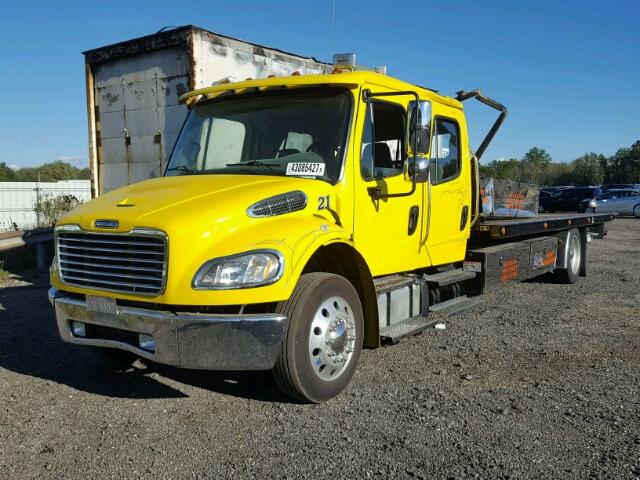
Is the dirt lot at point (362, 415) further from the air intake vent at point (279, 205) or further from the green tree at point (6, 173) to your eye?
the green tree at point (6, 173)

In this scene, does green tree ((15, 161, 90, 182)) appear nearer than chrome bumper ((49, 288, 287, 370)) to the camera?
No

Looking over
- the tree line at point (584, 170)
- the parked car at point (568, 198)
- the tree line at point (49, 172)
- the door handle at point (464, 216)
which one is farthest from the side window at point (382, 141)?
the tree line at point (584, 170)

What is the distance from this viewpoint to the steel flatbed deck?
24.5 feet

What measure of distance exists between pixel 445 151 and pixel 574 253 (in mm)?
Answer: 5079

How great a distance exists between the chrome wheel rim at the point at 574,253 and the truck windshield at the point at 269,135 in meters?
6.71

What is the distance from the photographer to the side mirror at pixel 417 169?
5.21 metres

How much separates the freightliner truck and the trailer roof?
2.33 metres

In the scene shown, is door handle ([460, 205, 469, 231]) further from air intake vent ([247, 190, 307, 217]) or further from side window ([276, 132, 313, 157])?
air intake vent ([247, 190, 307, 217])

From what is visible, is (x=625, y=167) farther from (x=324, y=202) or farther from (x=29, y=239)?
(x=324, y=202)

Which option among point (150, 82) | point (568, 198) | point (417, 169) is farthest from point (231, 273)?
point (568, 198)

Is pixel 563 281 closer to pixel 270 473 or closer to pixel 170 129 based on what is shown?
pixel 170 129

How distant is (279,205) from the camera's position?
4.39 meters

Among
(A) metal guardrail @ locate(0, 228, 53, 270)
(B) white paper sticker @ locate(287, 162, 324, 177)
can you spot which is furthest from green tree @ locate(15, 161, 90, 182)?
(B) white paper sticker @ locate(287, 162, 324, 177)

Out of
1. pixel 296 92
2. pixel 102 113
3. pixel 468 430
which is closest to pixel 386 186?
pixel 296 92
